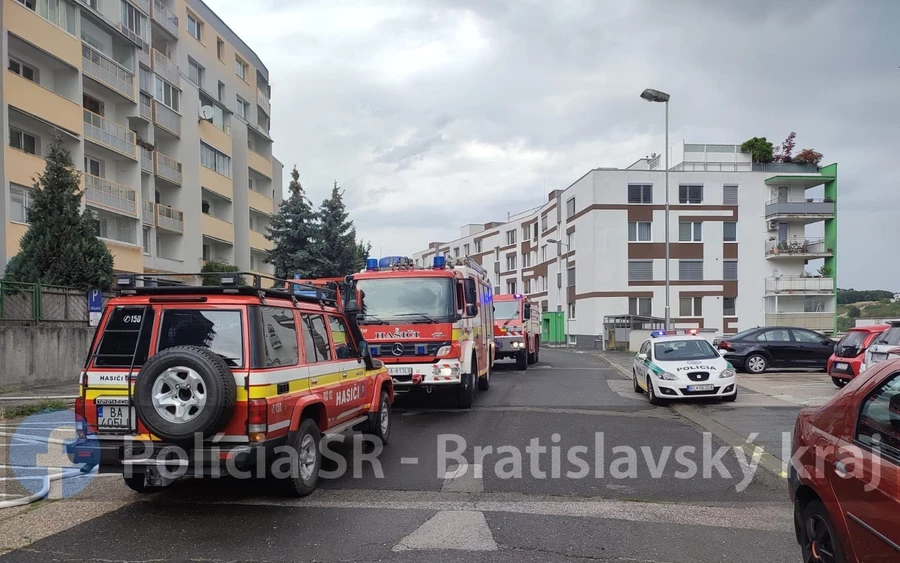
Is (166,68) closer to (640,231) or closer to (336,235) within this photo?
(336,235)

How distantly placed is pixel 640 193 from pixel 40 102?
37134 millimetres

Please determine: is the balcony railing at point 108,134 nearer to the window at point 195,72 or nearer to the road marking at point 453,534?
the window at point 195,72

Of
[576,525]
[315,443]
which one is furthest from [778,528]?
[315,443]

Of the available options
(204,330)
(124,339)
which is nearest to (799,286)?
(204,330)

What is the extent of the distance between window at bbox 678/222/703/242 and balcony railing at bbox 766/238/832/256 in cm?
485

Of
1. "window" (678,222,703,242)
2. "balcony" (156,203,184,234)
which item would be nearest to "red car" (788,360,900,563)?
"balcony" (156,203,184,234)

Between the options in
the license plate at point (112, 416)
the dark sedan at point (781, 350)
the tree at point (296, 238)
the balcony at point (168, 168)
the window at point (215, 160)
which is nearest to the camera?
the license plate at point (112, 416)

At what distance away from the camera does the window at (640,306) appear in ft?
163

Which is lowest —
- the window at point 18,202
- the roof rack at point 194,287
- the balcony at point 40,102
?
the roof rack at point 194,287

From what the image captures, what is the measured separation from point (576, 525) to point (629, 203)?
45879 millimetres

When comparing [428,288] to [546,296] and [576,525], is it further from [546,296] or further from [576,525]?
[546,296]

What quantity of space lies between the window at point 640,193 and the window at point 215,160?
26898 millimetres

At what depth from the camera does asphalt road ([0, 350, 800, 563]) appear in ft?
17.3

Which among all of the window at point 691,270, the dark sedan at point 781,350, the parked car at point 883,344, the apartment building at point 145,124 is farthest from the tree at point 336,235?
the window at point 691,270
